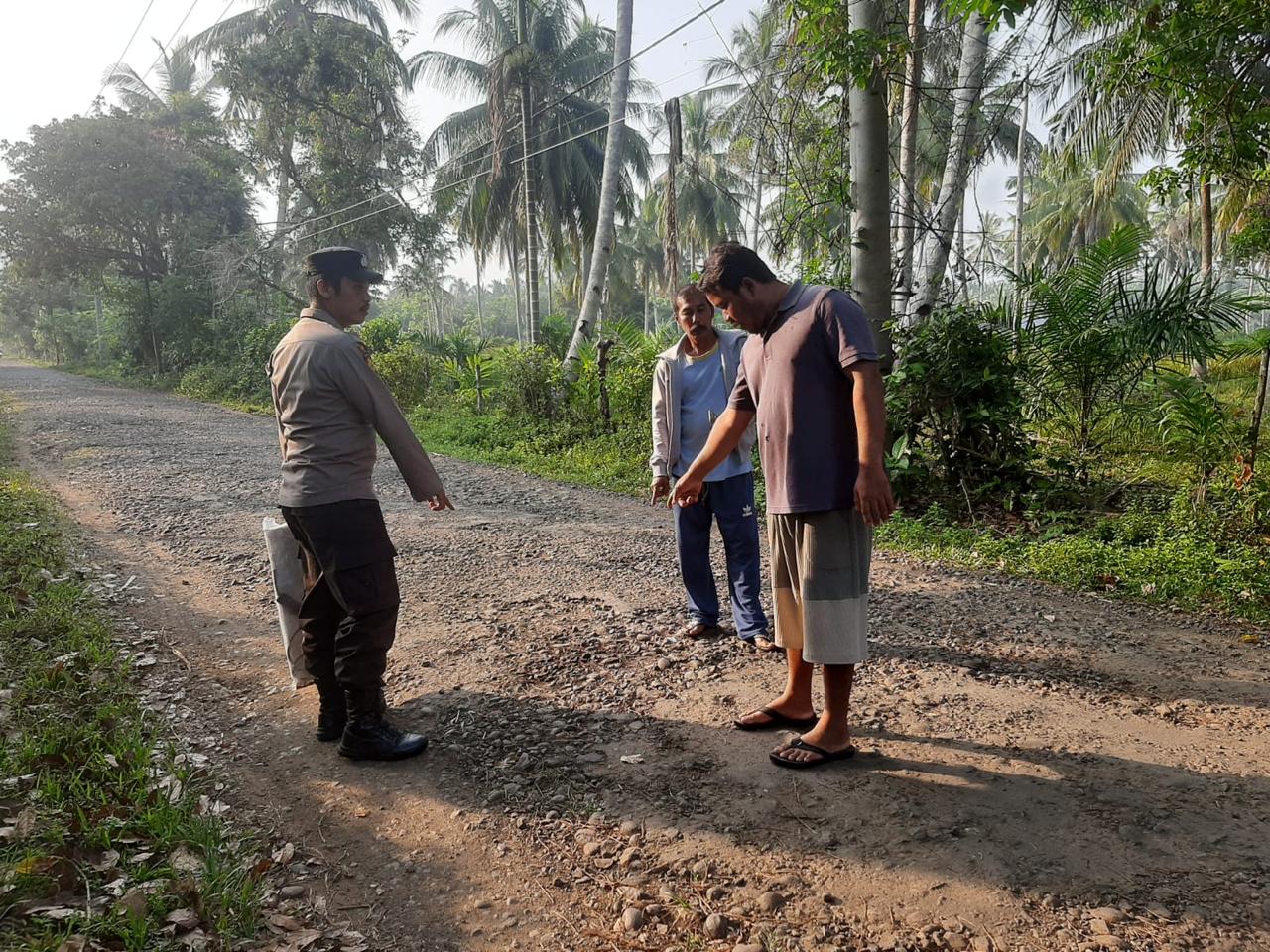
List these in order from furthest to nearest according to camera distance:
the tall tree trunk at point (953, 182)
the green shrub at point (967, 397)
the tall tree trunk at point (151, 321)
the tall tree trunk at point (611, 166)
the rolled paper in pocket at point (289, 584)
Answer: the tall tree trunk at point (151, 321) → the tall tree trunk at point (611, 166) → the tall tree trunk at point (953, 182) → the green shrub at point (967, 397) → the rolled paper in pocket at point (289, 584)

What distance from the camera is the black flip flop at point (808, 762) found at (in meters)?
2.88

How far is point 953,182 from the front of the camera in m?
8.45

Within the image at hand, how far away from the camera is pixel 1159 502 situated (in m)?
5.91

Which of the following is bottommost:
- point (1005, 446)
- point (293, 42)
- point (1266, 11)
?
point (1005, 446)

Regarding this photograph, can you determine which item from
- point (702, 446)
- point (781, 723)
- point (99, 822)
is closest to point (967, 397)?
point (702, 446)

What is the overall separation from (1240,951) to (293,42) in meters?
26.7

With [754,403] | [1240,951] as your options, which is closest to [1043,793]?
[1240,951]

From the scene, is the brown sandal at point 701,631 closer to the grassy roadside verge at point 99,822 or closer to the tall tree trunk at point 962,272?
the grassy roadside verge at point 99,822

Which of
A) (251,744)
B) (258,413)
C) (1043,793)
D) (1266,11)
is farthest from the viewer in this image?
(258,413)

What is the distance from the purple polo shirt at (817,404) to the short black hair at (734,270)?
177 millimetres

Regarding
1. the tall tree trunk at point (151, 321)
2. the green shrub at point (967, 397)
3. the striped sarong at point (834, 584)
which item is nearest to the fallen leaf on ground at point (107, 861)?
the striped sarong at point (834, 584)

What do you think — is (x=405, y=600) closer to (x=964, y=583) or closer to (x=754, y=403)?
(x=754, y=403)

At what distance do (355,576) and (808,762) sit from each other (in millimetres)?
1788

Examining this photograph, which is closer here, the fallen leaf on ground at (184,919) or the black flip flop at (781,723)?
the fallen leaf on ground at (184,919)
